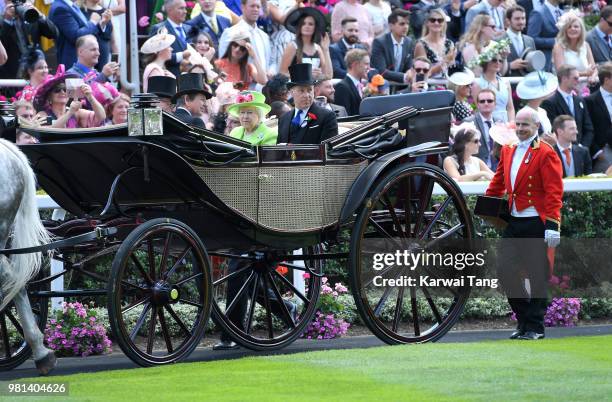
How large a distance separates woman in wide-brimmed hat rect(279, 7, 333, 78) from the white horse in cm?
682

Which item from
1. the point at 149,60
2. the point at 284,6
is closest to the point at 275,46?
the point at 284,6

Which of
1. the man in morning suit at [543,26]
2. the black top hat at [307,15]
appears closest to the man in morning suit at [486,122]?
the black top hat at [307,15]

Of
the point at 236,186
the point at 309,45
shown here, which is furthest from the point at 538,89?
the point at 236,186

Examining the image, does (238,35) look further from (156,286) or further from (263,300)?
(156,286)

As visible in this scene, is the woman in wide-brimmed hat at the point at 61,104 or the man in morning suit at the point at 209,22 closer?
the woman in wide-brimmed hat at the point at 61,104

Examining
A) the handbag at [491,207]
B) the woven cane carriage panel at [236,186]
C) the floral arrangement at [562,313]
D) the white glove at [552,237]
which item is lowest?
the floral arrangement at [562,313]

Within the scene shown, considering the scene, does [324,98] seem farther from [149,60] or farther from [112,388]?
[112,388]

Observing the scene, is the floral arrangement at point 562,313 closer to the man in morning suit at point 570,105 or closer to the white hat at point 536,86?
the white hat at point 536,86

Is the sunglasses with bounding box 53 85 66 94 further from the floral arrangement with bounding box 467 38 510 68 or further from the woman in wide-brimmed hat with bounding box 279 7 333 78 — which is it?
the floral arrangement with bounding box 467 38 510 68

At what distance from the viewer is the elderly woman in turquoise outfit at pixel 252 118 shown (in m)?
11.8

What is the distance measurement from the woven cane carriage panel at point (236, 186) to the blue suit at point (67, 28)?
5155 mm

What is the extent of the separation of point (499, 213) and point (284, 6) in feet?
23.2

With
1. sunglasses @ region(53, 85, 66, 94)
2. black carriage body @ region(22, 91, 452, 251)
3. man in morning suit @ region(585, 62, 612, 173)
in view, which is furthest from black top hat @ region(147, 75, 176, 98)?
man in morning suit @ region(585, 62, 612, 173)

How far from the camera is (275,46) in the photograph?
16656 millimetres
